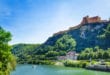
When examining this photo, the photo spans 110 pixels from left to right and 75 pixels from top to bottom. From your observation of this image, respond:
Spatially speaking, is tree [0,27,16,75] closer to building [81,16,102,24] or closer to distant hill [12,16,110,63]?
distant hill [12,16,110,63]

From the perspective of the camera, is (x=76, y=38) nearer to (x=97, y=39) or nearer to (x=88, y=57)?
(x=97, y=39)

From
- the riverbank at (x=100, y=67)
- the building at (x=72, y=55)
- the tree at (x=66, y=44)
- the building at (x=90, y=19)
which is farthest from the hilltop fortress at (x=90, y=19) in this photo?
the riverbank at (x=100, y=67)

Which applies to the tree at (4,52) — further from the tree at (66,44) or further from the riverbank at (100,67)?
the tree at (66,44)

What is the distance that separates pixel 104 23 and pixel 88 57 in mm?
44970

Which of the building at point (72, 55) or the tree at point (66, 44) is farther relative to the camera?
the tree at point (66, 44)

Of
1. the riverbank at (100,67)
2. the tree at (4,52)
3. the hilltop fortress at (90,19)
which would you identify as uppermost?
the hilltop fortress at (90,19)

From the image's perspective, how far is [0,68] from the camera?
25.6 meters

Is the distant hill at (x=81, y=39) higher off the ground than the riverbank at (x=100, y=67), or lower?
higher

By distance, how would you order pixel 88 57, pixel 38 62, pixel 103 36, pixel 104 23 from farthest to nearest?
pixel 104 23, pixel 103 36, pixel 38 62, pixel 88 57

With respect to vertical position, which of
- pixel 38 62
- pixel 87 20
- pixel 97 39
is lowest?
pixel 38 62

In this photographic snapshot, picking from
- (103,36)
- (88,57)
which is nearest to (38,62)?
(88,57)

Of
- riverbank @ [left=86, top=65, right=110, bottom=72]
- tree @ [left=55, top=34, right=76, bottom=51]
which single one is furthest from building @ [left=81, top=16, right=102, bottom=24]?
riverbank @ [left=86, top=65, right=110, bottom=72]

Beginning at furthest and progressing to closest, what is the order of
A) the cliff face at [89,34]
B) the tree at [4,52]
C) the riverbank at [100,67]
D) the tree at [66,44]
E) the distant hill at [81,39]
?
the tree at [66,44]
the cliff face at [89,34]
the distant hill at [81,39]
the riverbank at [100,67]
the tree at [4,52]

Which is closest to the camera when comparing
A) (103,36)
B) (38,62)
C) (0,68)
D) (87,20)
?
(0,68)
